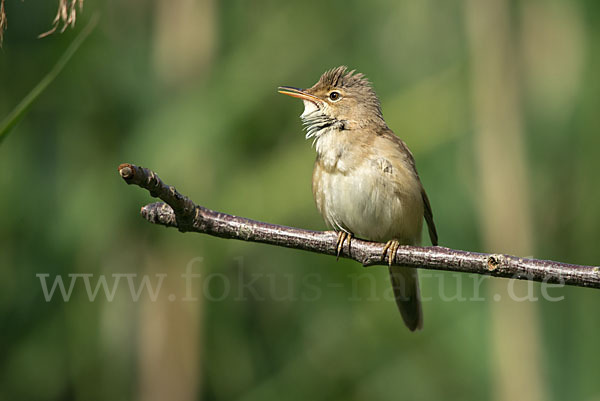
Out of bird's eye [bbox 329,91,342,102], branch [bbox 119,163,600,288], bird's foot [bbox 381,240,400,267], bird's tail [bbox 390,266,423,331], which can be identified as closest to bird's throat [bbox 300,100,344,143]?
bird's eye [bbox 329,91,342,102]

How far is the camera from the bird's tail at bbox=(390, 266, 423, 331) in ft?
14.2

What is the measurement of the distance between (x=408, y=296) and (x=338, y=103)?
4.30 ft

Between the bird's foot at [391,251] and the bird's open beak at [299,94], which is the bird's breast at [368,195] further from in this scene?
the bird's foot at [391,251]

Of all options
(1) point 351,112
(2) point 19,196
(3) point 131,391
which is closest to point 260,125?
(1) point 351,112

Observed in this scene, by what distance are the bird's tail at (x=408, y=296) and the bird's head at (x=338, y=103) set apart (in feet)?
3.24

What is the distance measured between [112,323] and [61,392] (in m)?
0.57

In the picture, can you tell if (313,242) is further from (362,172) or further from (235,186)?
(235,186)

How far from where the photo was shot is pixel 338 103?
4.16 m

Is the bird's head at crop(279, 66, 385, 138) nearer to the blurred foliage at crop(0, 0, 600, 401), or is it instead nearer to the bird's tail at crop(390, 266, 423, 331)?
the blurred foliage at crop(0, 0, 600, 401)

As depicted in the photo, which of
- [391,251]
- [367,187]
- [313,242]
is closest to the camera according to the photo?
[313,242]

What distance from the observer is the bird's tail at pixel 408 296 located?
432cm

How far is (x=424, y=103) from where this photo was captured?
177 inches

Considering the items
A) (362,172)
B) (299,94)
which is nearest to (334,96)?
(299,94)

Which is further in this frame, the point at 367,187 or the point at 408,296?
the point at 408,296
